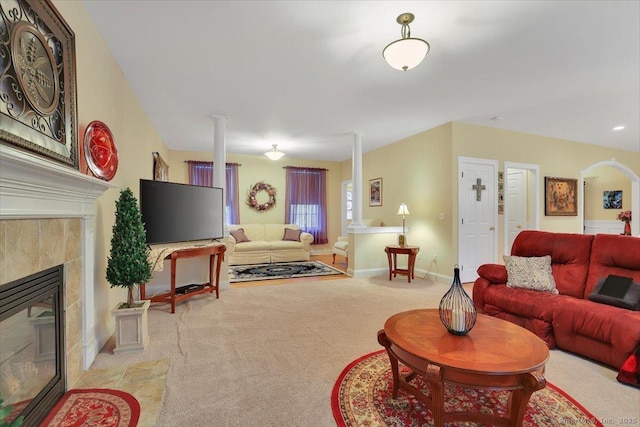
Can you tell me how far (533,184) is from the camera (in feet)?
17.3

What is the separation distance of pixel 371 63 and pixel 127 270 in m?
2.87

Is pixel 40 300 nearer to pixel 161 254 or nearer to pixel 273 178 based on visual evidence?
pixel 161 254

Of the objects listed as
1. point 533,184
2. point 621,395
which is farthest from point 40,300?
point 533,184

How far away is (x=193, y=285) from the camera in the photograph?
379 cm

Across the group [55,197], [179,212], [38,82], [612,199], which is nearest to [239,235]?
[179,212]

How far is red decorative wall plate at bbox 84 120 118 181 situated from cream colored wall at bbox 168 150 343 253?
14.5 ft

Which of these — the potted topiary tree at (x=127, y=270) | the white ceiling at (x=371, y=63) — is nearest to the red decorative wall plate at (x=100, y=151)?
the potted topiary tree at (x=127, y=270)

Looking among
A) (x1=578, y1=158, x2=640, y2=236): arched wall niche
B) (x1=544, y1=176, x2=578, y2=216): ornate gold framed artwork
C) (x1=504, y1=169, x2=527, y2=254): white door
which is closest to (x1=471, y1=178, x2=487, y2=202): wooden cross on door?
(x1=504, y1=169, x2=527, y2=254): white door

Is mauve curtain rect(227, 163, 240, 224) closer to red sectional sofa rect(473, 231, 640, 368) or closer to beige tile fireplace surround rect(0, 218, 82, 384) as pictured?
beige tile fireplace surround rect(0, 218, 82, 384)

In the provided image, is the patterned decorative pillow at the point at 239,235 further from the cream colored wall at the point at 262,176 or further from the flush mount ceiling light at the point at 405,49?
the flush mount ceiling light at the point at 405,49

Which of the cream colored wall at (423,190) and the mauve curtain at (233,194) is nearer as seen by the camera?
the cream colored wall at (423,190)

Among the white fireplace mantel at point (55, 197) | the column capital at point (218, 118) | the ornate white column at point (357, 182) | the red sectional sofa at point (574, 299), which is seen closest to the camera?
the white fireplace mantel at point (55, 197)

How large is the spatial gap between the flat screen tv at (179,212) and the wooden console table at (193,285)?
266mm

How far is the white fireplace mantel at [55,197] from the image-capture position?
46.5 inches
